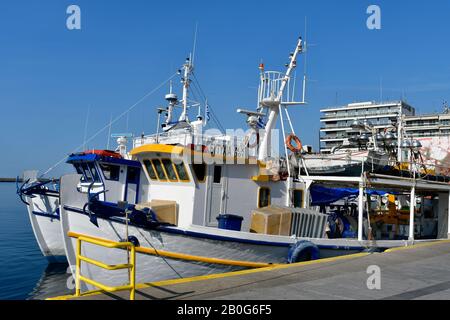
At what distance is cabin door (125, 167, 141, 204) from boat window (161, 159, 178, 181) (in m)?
1.32

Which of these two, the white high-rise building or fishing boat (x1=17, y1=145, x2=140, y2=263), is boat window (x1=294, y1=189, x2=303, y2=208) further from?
the white high-rise building

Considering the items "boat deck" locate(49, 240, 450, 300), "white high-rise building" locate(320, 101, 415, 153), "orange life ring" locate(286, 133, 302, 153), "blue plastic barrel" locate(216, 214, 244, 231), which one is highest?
"white high-rise building" locate(320, 101, 415, 153)

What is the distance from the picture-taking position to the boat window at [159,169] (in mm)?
12008

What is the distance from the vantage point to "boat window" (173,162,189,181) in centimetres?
1135

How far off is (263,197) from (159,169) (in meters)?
3.25

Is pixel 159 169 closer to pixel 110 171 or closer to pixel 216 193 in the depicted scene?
pixel 110 171

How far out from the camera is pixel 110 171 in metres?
12.6

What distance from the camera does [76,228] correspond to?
35.1 feet

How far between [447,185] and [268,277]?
1166 cm

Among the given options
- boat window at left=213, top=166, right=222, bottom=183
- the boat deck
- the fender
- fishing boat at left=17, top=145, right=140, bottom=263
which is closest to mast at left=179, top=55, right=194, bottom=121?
fishing boat at left=17, top=145, right=140, bottom=263

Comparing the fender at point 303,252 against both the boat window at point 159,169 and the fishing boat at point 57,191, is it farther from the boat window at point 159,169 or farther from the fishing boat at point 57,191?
the fishing boat at point 57,191

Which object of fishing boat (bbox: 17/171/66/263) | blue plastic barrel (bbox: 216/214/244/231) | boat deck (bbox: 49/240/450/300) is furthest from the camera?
fishing boat (bbox: 17/171/66/263)
